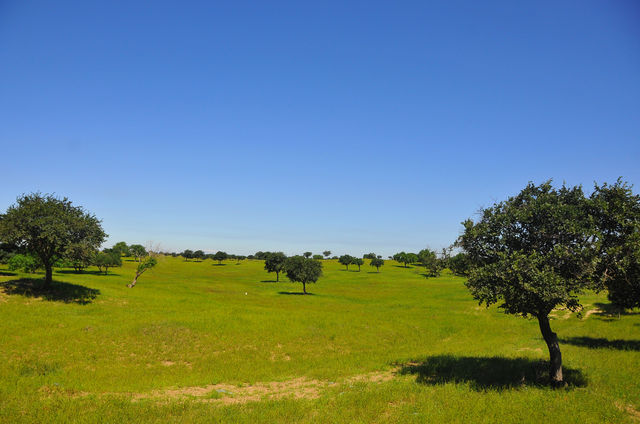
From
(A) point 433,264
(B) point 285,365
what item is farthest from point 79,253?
(A) point 433,264

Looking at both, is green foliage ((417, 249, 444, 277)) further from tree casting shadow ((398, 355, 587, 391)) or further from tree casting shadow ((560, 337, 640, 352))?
tree casting shadow ((560, 337, 640, 352))

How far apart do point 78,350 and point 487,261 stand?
31.3 m

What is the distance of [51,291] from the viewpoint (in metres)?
41.2

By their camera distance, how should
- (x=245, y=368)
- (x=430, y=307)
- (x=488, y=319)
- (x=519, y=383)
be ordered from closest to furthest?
(x=519, y=383) < (x=245, y=368) < (x=488, y=319) < (x=430, y=307)

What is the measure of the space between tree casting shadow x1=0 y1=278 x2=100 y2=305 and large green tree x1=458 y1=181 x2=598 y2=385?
44.9 m

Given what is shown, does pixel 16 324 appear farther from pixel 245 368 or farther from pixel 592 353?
pixel 592 353

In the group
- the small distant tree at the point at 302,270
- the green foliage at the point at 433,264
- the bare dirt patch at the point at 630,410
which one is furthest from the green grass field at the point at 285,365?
the small distant tree at the point at 302,270

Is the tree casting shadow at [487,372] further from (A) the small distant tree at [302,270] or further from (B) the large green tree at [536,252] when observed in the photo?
(A) the small distant tree at [302,270]

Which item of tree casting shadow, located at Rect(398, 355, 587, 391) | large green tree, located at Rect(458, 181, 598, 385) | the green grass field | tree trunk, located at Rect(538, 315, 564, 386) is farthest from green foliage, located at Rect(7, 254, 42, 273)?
tree trunk, located at Rect(538, 315, 564, 386)

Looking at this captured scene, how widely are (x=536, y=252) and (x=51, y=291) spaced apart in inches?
2047

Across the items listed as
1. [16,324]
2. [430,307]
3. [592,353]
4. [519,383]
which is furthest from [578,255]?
[430,307]

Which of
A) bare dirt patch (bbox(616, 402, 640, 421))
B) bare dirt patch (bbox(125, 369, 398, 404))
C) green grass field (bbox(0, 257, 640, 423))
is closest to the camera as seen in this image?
bare dirt patch (bbox(616, 402, 640, 421))

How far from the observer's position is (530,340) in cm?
3416

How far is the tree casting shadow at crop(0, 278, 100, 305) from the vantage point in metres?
38.4
